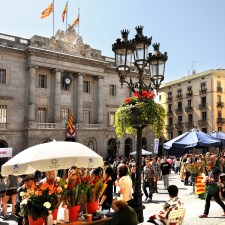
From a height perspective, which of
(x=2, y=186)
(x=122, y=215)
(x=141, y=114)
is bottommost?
(x=2, y=186)

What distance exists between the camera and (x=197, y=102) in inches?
2117

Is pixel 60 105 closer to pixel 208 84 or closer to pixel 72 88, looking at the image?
pixel 72 88

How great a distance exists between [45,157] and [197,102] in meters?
50.4

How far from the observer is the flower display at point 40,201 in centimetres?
546

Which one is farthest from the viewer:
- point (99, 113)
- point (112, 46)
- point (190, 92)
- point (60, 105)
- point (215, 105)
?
point (190, 92)

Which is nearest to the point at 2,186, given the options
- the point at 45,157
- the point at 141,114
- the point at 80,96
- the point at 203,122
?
the point at 45,157

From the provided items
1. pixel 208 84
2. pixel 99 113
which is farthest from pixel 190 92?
pixel 99 113

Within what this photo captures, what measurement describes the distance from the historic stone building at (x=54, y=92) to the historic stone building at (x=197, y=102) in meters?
17.7

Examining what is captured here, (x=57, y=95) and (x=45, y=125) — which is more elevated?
(x=57, y=95)

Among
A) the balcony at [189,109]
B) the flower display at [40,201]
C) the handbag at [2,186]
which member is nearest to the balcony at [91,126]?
the balcony at [189,109]

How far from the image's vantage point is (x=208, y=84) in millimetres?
51688

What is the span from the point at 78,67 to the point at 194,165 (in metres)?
25.2

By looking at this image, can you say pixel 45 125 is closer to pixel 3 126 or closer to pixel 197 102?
pixel 3 126

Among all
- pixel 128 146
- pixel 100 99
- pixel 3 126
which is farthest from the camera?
pixel 128 146
